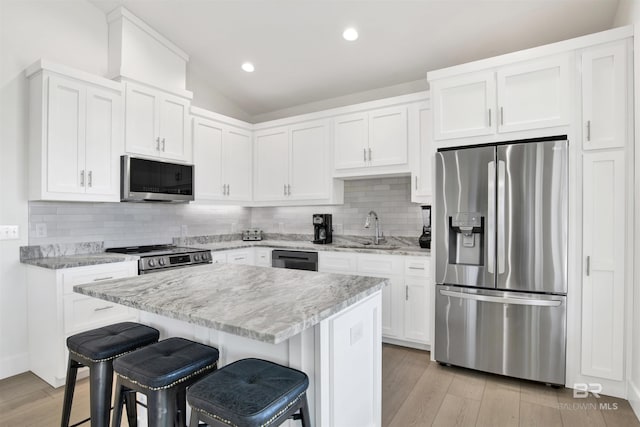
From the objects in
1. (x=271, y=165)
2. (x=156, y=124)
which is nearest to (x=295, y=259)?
(x=271, y=165)

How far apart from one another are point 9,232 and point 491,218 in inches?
150

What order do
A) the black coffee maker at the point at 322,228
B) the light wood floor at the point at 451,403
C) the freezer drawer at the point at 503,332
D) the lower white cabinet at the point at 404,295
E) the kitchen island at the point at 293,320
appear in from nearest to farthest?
the kitchen island at the point at 293,320, the light wood floor at the point at 451,403, the freezer drawer at the point at 503,332, the lower white cabinet at the point at 404,295, the black coffee maker at the point at 322,228

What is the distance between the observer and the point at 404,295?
3270 millimetres

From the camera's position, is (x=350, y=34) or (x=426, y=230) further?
(x=426, y=230)

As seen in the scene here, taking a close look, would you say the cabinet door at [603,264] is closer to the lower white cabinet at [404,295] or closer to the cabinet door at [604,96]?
the cabinet door at [604,96]

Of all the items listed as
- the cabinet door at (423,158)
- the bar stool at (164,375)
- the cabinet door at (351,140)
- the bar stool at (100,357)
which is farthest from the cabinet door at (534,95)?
the bar stool at (100,357)

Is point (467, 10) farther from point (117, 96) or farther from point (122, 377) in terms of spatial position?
point (122, 377)

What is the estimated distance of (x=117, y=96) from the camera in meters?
3.18

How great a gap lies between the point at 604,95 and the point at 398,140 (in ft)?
5.39

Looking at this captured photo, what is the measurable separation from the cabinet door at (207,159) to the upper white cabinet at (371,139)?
1.44 meters

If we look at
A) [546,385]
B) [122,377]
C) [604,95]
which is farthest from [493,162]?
[122,377]

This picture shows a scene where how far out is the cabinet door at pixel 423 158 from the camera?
338 cm

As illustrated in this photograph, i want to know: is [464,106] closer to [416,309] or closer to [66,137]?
[416,309]

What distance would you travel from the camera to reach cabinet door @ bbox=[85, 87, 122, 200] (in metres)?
2.99
